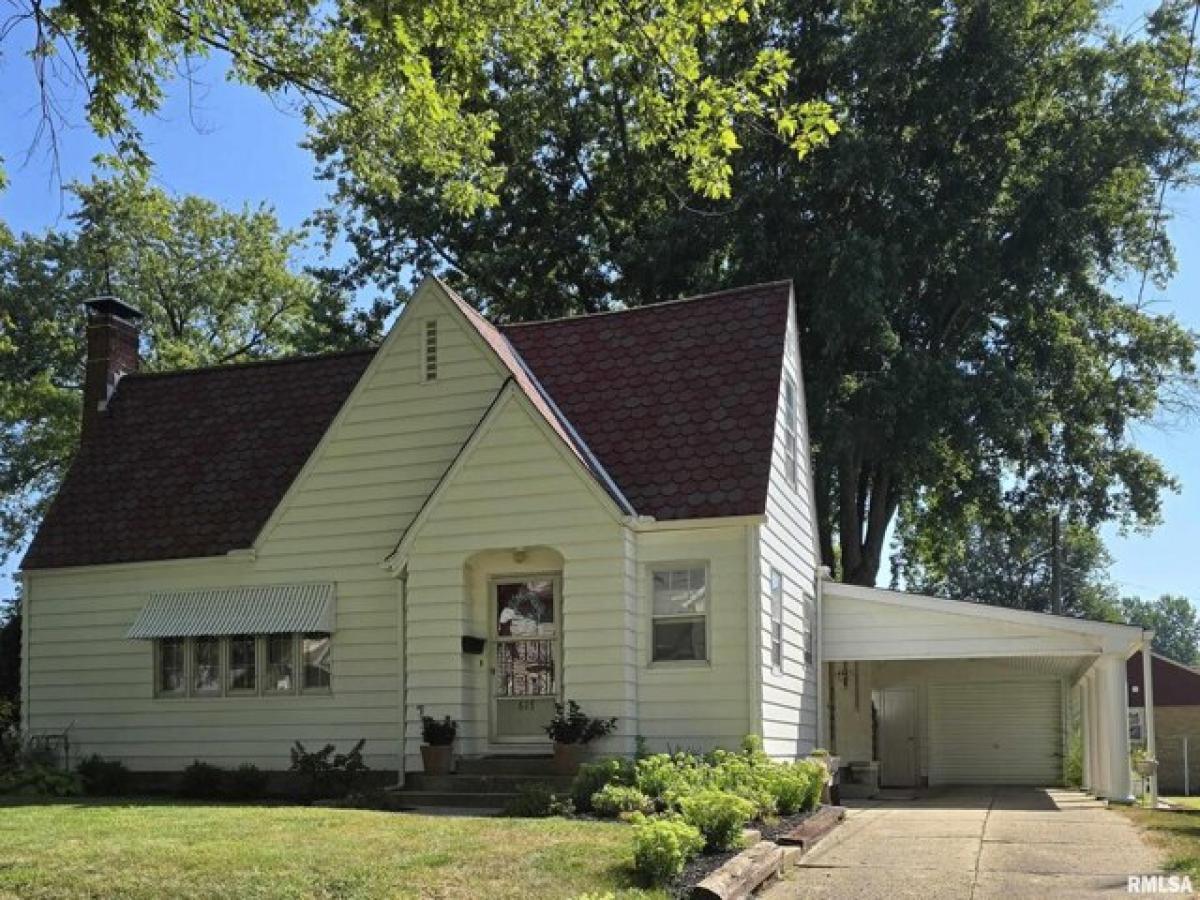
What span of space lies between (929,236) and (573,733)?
52.9 ft

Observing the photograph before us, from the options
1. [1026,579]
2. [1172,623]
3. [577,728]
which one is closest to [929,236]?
[577,728]

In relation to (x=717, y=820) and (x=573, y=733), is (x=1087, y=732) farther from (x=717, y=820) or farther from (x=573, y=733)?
(x=717, y=820)

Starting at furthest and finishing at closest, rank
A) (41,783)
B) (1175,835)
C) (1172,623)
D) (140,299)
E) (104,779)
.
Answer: (1172,623)
(140,299)
(104,779)
(41,783)
(1175,835)

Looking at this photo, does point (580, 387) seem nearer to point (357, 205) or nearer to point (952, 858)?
point (952, 858)

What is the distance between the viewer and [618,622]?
14.8 m

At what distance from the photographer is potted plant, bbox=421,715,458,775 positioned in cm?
1509

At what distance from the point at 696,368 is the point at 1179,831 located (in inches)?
315

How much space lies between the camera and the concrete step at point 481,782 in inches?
561

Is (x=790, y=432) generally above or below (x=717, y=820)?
above

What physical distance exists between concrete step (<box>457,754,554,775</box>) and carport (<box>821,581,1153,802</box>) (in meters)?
5.63

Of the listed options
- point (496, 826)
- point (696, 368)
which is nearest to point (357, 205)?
point (696, 368)

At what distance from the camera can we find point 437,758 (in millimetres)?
15094

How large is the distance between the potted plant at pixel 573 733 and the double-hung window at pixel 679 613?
1.11 metres

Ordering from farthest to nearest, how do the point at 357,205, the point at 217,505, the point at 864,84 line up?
the point at 357,205
the point at 864,84
the point at 217,505
